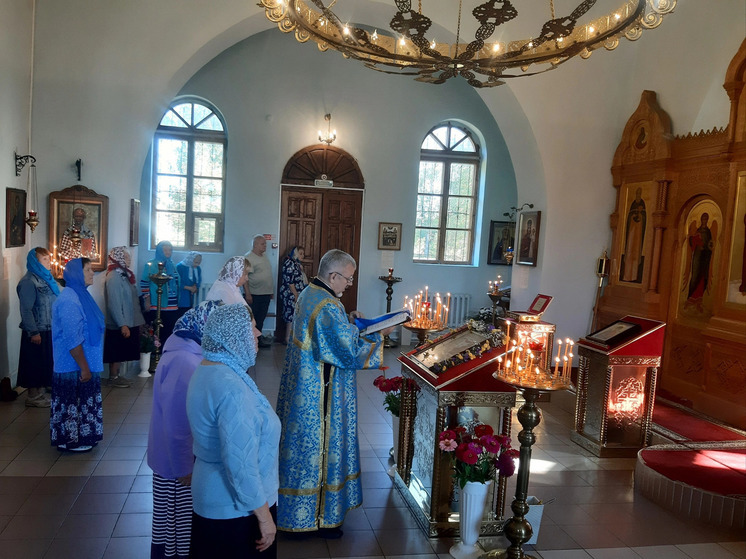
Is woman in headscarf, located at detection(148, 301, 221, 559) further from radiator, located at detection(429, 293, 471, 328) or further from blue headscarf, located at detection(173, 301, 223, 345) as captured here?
Result: radiator, located at detection(429, 293, 471, 328)

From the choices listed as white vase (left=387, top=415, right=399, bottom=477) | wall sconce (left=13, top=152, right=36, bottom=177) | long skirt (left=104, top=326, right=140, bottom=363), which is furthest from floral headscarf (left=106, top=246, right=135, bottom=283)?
white vase (left=387, top=415, right=399, bottom=477)

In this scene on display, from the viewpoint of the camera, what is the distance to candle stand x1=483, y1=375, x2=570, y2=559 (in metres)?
3.69

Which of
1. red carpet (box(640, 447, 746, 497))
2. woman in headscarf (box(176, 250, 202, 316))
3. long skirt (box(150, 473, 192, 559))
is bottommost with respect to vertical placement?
red carpet (box(640, 447, 746, 497))

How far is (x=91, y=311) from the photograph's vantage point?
5246 millimetres

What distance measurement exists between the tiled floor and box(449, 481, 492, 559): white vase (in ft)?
0.45

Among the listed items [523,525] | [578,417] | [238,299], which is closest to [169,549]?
[238,299]

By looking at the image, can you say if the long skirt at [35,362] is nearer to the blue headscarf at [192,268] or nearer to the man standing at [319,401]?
the blue headscarf at [192,268]

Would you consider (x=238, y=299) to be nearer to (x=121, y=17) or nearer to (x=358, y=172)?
(x=121, y=17)

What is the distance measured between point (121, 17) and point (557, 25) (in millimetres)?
6097

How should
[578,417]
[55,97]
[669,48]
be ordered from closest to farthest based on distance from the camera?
[578,417] → [55,97] → [669,48]

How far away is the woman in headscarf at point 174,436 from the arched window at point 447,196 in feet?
30.5

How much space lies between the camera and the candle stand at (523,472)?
3.69m

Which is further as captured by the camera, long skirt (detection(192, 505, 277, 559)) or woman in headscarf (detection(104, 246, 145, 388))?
woman in headscarf (detection(104, 246, 145, 388))

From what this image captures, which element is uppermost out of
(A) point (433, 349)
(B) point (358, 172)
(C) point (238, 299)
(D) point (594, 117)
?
(D) point (594, 117)
